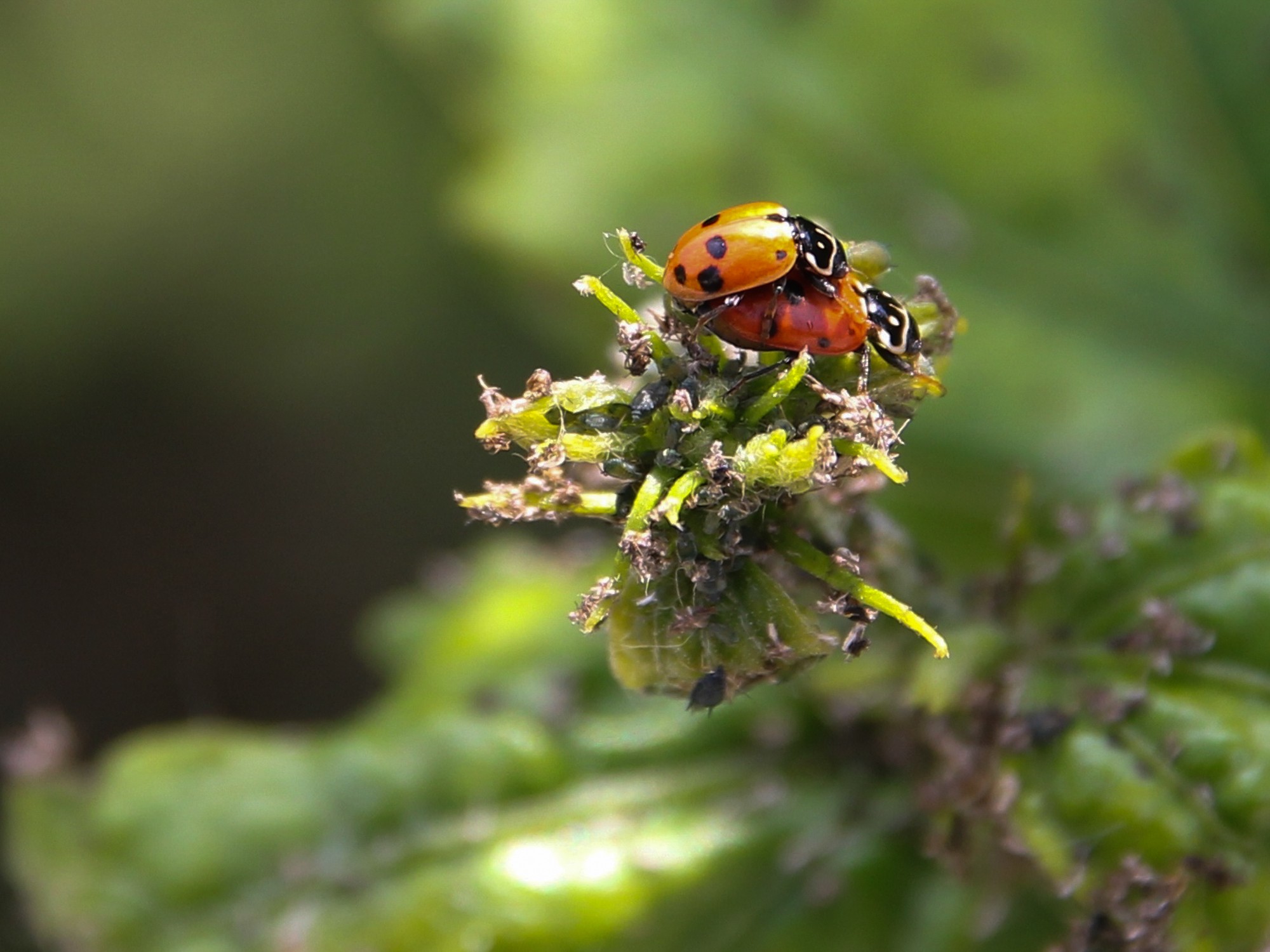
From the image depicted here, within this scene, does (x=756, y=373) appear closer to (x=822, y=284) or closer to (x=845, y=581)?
(x=822, y=284)

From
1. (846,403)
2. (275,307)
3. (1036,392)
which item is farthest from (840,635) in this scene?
(275,307)

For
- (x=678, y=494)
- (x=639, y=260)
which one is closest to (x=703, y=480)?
(x=678, y=494)

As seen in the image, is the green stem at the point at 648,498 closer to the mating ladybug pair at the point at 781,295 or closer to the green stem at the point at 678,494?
the green stem at the point at 678,494

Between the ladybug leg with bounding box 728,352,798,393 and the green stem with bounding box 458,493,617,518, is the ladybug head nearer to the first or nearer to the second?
the ladybug leg with bounding box 728,352,798,393

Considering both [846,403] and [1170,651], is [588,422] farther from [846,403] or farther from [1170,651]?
[1170,651]

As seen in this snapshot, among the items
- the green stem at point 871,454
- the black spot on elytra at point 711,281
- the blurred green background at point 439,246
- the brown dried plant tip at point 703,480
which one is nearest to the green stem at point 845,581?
the brown dried plant tip at point 703,480

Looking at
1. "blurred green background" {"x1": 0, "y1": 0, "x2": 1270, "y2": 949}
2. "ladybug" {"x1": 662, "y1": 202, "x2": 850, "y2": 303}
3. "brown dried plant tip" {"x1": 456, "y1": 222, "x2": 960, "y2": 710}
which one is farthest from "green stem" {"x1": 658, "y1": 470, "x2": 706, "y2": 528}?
"blurred green background" {"x1": 0, "y1": 0, "x2": 1270, "y2": 949}
